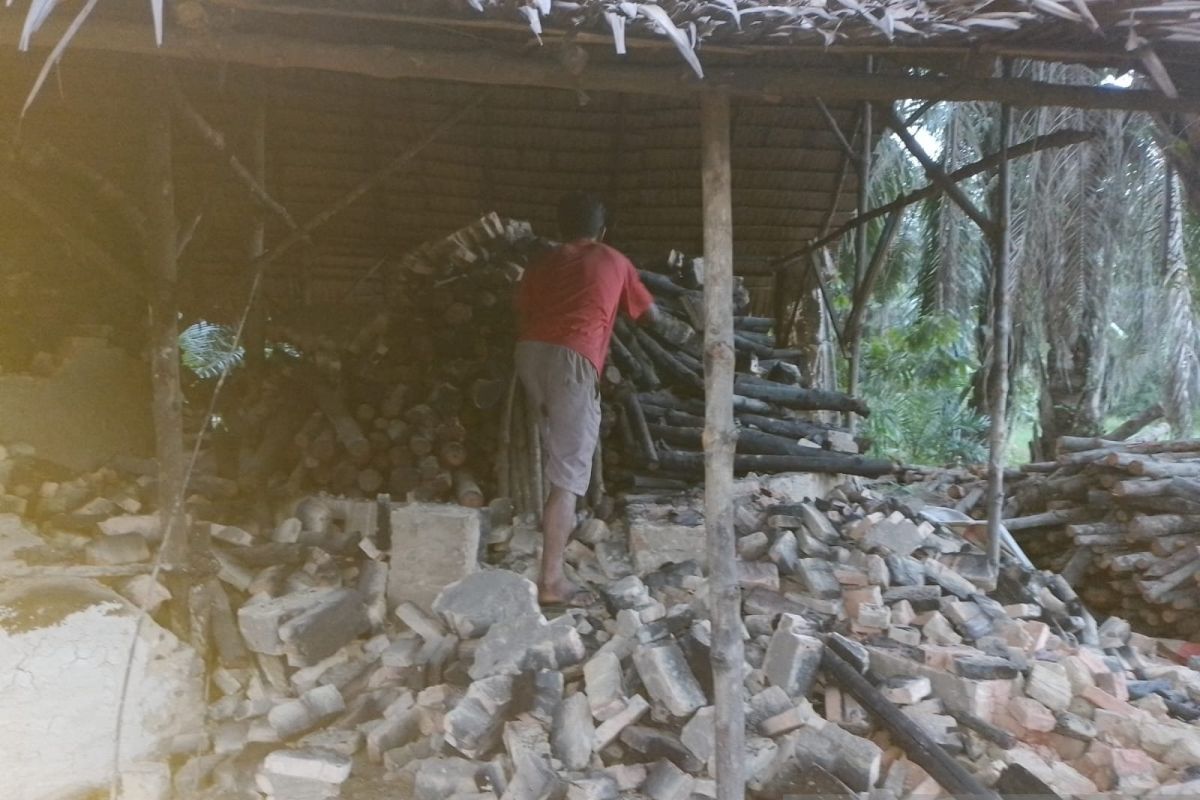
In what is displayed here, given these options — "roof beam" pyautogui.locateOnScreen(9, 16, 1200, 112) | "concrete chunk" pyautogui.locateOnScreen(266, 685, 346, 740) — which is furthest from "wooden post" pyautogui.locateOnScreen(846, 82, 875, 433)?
"concrete chunk" pyautogui.locateOnScreen(266, 685, 346, 740)

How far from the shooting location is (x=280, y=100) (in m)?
4.98

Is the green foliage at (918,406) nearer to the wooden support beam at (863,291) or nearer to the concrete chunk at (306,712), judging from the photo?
the wooden support beam at (863,291)

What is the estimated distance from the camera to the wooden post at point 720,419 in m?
2.81

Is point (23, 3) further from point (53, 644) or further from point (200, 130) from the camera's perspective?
point (53, 644)

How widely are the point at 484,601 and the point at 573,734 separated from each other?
2.97ft

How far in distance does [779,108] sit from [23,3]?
4.42 meters

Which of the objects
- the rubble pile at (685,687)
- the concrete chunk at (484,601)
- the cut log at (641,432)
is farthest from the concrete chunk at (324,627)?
the cut log at (641,432)

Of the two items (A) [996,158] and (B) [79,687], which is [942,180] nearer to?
(A) [996,158]

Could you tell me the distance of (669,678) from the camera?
10.5 feet

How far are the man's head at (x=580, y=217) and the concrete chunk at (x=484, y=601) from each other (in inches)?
68.3

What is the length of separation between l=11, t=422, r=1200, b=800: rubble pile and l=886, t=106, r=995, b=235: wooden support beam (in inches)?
69.4

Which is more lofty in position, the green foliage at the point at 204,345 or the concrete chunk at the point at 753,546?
the green foliage at the point at 204,345

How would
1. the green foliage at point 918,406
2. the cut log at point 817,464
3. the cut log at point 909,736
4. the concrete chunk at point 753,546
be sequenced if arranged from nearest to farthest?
1. the cut log at point 909,736
2. the concrete chunk at point 753,546
3. the cut log at point 817,464
4. the green foliage at point 918,406

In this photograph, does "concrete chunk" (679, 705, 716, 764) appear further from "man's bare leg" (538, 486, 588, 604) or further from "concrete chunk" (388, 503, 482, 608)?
"concrete chunk" (388, 503, 482, 608)
